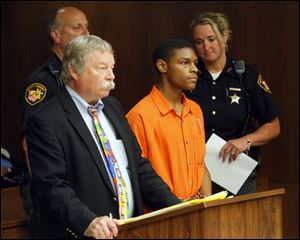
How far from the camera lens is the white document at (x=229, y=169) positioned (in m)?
4.70

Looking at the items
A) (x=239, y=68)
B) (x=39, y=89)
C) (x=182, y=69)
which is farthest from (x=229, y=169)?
(x=39, y=89)

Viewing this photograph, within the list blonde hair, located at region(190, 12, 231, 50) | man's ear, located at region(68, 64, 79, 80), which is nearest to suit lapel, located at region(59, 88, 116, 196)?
man's ear, located at region(68, 64, 79, 80)

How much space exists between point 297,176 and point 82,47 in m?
3.07

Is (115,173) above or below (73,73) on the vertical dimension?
below

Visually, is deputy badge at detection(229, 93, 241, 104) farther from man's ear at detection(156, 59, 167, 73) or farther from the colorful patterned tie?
the colorful patterned tie

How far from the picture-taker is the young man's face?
4250 mm

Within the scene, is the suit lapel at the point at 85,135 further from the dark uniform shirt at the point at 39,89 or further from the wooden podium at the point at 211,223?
the dark uniform shirt at the point at 39,89

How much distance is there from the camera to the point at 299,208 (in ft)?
20.3

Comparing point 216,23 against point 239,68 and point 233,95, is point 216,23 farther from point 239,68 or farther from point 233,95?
point 233,95

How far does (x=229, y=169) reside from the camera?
4.71 meters

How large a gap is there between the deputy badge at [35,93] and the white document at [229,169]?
1.00m

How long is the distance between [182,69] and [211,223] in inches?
57.3

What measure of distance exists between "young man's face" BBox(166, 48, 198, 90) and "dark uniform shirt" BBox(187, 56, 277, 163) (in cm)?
52

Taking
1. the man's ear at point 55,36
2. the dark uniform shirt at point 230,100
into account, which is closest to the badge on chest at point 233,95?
the dark uniform shirt at point 230,100
